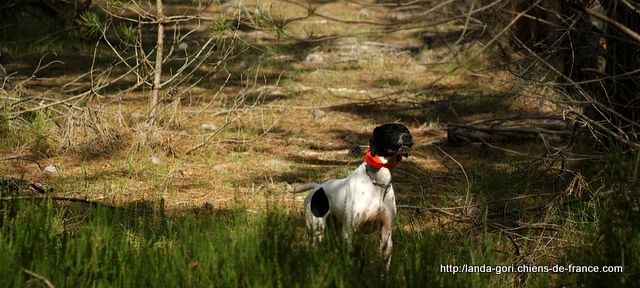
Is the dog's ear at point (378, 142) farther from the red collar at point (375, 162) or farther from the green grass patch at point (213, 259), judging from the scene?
the green grass patch at point (213, 259)

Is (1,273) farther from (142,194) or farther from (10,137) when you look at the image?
(10,137)

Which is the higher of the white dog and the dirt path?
the dirt path

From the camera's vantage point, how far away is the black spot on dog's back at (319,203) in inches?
180

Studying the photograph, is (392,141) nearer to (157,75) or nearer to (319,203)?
(319,203)

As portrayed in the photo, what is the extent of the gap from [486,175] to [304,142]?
6.40ft

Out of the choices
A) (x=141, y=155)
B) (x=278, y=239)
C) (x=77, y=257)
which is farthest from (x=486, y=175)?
(x=77, y=257)

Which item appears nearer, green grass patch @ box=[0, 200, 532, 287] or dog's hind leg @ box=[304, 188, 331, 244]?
green grass patch @ box=[0, 200, 532, 287]

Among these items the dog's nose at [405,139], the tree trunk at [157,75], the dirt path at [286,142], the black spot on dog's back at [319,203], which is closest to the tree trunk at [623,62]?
the dirt path at [286,142]

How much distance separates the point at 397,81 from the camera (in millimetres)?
11172

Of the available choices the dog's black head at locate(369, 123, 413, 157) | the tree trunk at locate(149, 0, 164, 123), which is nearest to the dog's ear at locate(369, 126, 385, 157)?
the dog's black head at locate(369, 123, 413, 157)

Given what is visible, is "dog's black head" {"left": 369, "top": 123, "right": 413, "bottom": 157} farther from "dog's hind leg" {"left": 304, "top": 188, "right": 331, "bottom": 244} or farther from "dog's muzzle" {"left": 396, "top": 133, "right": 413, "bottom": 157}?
"dog's hind leg" {"left": 304, "top": 188, "right": 331, "bottom": 244}

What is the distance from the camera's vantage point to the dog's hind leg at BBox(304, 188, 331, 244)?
14.8ft

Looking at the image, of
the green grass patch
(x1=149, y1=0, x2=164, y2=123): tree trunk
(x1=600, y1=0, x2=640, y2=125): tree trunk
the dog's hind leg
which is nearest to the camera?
the green grass patch

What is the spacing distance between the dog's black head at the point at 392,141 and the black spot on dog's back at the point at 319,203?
344mm
